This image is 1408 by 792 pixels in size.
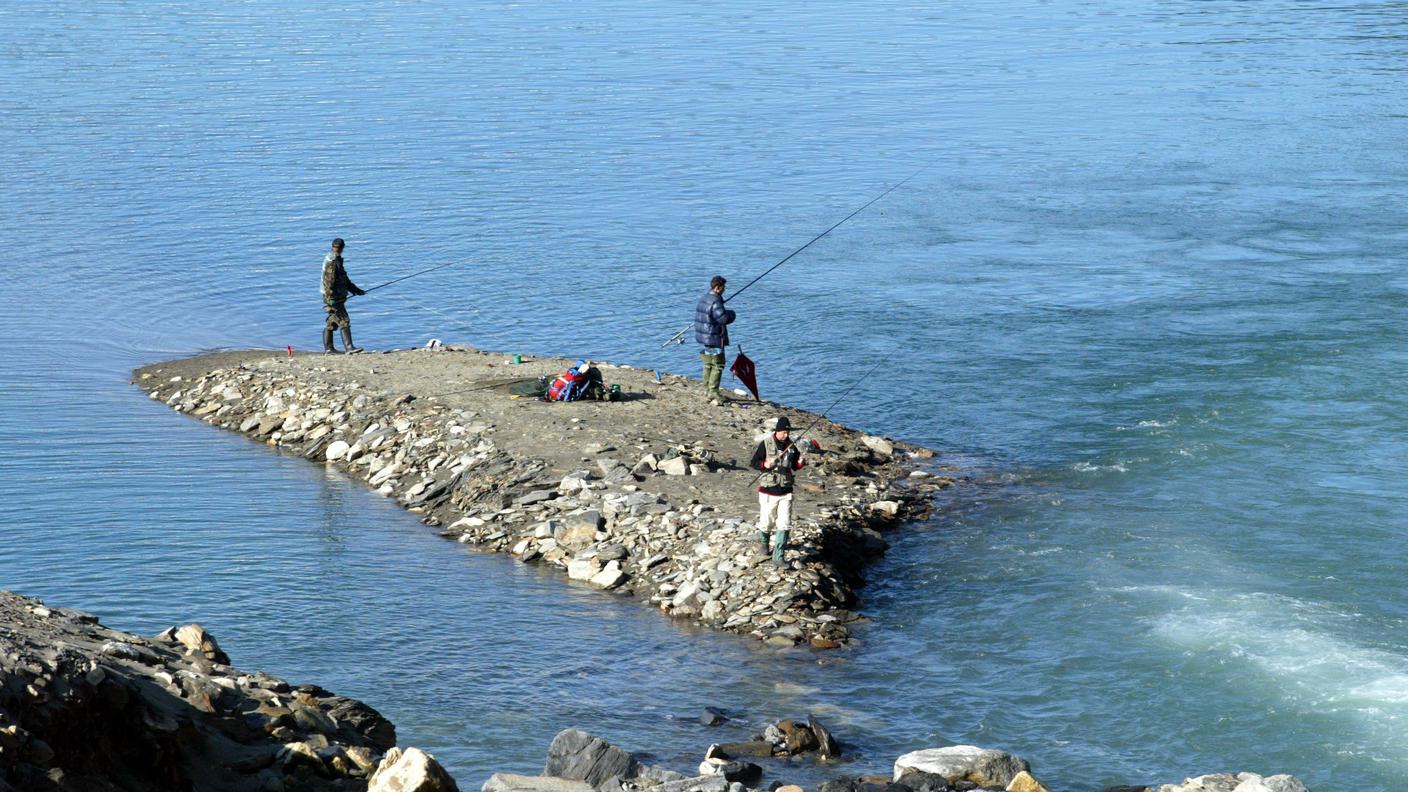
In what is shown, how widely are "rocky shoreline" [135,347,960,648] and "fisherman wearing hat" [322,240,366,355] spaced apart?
62 centimetres

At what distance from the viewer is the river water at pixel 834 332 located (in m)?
17.4

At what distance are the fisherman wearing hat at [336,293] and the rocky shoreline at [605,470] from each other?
2.03 feet

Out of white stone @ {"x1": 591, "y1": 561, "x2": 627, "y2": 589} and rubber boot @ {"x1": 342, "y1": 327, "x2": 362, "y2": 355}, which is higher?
rubber boot @ {"x1": 342, "y1": 327, "x2": 362, "y2": 355}

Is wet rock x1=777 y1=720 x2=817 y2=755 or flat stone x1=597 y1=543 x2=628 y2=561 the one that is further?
flat stone x1=597 y1=543 x2=628 y2=561

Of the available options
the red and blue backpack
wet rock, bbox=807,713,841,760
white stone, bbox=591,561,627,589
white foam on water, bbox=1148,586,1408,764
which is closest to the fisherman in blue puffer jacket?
the red and blue backpack

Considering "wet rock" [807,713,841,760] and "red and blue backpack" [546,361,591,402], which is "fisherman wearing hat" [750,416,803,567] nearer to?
"wet rock" [807,713,841,760]

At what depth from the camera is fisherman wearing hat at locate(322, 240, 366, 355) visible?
2740 cm

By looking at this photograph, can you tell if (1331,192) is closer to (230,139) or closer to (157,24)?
(230,139)

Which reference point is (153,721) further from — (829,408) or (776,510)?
(829,408)

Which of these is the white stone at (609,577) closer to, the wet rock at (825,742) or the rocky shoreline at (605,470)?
the rocky shoreline at (605,470)

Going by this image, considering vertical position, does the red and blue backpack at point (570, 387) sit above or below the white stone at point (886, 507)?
above

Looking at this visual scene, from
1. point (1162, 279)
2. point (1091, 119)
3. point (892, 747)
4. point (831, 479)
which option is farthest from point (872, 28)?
point (892, 747)

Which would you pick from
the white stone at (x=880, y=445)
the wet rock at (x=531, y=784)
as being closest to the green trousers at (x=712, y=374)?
the white stone at (x=880, y=445)

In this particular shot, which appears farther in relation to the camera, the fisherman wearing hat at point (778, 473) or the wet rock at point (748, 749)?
the fisherman wearing hat at point (778, 473)
